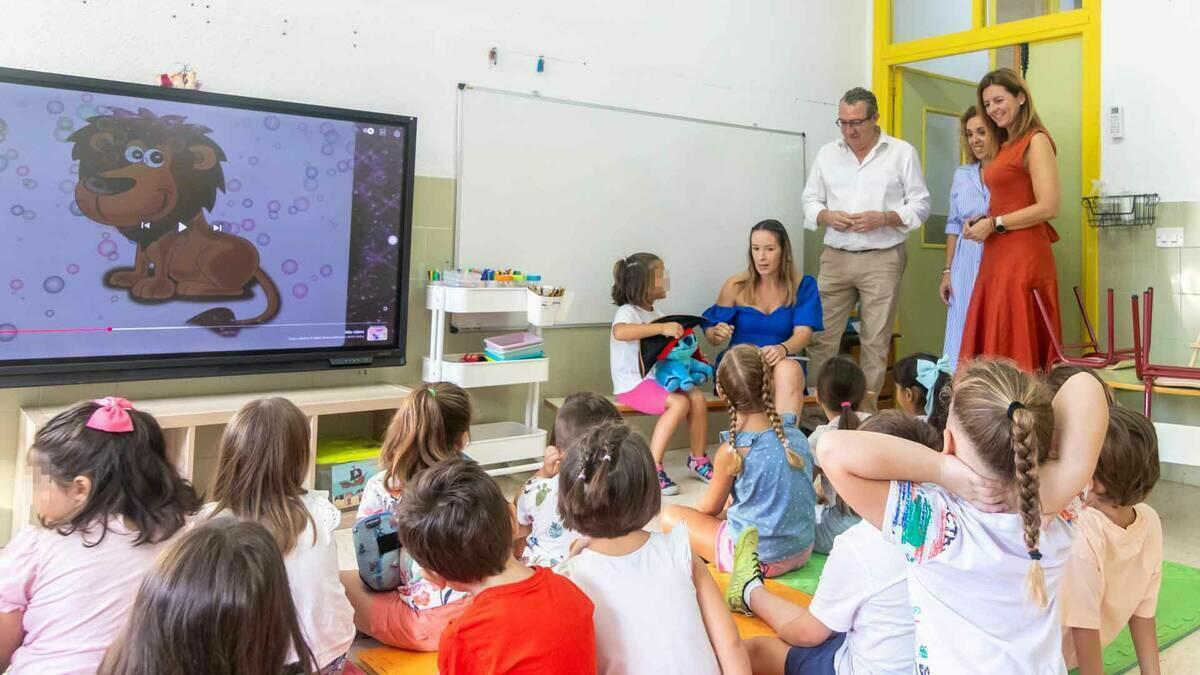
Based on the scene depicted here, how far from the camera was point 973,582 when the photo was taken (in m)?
1.36

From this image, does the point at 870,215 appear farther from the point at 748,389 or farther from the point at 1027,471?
the point at 1027,471

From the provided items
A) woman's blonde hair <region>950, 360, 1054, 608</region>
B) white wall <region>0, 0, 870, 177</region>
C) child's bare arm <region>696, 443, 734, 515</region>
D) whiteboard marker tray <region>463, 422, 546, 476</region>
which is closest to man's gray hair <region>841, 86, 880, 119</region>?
white wall <region>0, 0, 870, 177</region>

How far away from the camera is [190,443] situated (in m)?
3.01

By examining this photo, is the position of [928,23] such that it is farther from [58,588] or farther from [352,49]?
[58,588]

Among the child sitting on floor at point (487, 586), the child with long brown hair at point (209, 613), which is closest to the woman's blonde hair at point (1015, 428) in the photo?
the child sitting on floor at point (487, 586)

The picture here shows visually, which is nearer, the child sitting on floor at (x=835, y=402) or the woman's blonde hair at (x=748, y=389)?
the woman's blonde hair at (x=748, y=389)

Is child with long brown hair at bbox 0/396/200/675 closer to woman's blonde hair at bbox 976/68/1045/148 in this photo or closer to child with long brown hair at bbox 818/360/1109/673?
child with long brown hair at bbox 818/360/1109/673

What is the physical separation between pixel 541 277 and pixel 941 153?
2739 millimetres

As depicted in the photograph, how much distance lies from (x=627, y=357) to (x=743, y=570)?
79.7 inches

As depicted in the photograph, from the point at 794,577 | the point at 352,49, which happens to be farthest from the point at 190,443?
the point at 794,577

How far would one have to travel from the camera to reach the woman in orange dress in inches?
143

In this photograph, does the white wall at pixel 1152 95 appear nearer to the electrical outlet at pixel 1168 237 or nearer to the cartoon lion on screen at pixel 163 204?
the electrical outlet at pixel 1168 237

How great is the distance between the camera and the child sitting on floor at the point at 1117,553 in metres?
1.83

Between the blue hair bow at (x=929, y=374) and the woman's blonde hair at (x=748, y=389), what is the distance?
576mm
